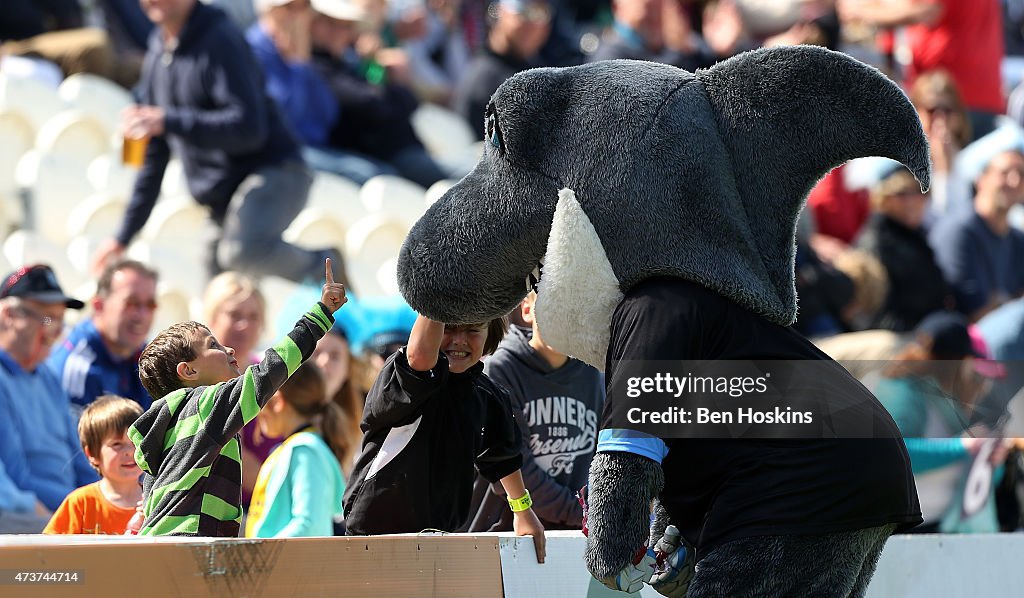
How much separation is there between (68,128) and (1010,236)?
5.23m

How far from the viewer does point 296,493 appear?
4.23 m

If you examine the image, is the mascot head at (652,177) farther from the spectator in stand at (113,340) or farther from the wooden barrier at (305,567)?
the spectator in stand at (113,340)

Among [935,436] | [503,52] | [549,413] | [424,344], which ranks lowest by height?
[935,436]

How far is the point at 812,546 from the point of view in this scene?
2568 mm

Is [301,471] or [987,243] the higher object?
[301,471]

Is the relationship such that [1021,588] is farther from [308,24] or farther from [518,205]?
[308,24]

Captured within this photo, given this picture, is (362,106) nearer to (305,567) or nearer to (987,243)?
(987,243)

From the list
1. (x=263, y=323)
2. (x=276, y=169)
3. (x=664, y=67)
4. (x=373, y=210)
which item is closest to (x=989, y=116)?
(x=373, y=210)

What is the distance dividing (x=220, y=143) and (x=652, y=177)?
4.33 meters

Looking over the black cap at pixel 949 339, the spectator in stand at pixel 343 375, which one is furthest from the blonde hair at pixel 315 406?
the black cap at pixel 949 339

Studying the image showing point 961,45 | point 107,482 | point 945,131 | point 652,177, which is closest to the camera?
point 652,177

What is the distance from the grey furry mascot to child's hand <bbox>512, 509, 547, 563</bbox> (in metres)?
0.47

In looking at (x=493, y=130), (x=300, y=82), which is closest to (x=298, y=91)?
(x=300, y=82)

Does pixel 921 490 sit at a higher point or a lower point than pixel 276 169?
lower
